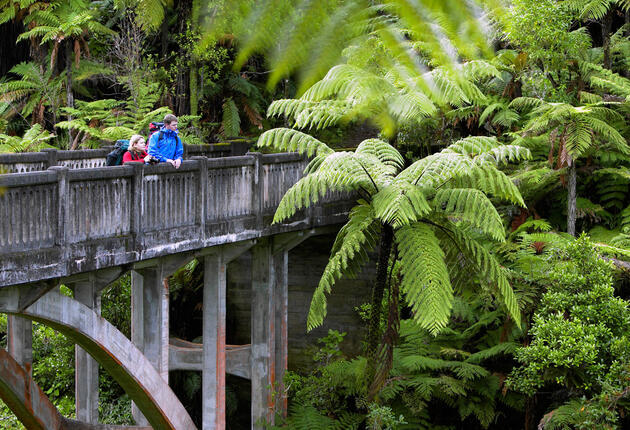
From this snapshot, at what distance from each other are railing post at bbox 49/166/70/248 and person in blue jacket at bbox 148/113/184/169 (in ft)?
5.21

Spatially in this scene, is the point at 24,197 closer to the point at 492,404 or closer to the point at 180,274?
the point at 492,404

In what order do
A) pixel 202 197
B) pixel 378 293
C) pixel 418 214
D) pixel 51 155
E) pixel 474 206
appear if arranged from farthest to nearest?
pixel 51 155
pixel 378 293
pixel 202 197
pixel 418 214
pixel 474 206

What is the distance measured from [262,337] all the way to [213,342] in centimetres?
119

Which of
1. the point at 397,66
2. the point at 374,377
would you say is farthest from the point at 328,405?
the point at 397,66

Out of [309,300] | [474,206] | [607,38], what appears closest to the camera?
[474,206]

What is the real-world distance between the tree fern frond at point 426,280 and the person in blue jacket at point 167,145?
2.88 m

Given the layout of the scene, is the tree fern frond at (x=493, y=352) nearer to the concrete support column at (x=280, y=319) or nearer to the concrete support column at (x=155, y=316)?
the concrete support column at (x=280, y=319)

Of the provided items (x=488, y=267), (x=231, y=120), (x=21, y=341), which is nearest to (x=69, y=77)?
(x=231, y=120)

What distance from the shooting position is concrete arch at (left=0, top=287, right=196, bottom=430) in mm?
7410

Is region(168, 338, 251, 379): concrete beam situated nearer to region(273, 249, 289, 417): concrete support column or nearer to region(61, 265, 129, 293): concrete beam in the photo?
region(273, 249, 289, 417): concrete support column

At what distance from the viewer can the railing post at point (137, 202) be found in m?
8.12

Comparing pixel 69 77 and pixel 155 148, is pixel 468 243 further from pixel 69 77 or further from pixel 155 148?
pixel 69 77

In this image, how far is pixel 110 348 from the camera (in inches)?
336

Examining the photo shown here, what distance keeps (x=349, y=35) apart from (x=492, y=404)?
992 cm
